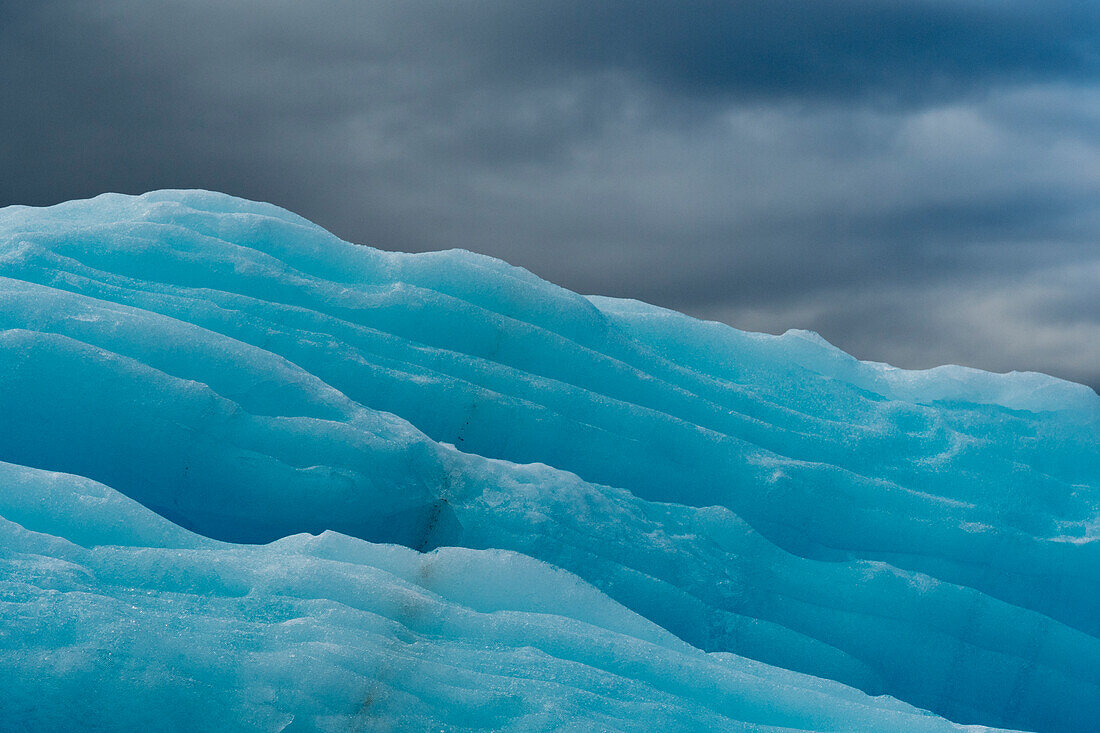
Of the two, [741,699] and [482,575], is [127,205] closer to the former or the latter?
[482,575]

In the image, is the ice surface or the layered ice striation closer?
the ice surface

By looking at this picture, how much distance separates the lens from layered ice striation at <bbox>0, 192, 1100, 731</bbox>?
438 cm

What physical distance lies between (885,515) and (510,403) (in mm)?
3086

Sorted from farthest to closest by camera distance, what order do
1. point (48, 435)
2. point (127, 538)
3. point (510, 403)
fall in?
point (510, 403) → point (48, 435) → point (127, 538)

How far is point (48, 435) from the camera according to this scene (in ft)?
19.1

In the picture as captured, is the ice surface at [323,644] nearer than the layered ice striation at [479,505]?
Yes

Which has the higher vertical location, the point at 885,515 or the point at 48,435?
the point at 885,515

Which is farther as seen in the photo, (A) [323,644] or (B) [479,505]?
(B) [479,505]

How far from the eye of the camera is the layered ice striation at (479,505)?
4.38 m

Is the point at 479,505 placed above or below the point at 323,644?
above

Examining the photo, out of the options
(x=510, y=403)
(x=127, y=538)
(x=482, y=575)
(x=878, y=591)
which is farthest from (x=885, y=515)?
(x=127, y=538)

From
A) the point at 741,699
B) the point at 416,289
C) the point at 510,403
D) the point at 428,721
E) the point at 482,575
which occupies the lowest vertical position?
the point at 428,721

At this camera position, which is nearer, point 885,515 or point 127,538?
point 127,538

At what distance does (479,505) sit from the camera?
5984mm
